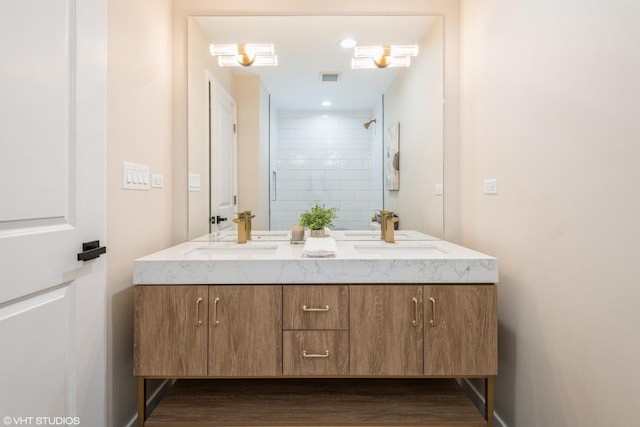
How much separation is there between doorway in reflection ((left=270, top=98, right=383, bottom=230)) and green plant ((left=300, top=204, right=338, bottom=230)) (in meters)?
0.04

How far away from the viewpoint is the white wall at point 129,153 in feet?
4.91

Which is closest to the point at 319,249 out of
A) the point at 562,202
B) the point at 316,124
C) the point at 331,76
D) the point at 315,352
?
the point at 315,352

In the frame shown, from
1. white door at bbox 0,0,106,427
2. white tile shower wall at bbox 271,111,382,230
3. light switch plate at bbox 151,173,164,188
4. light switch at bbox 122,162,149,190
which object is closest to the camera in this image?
white door at bbox 0,0,106,427

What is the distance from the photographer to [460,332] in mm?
1489

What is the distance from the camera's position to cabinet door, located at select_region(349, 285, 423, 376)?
149cm

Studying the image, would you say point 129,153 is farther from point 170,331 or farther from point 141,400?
point 141,400

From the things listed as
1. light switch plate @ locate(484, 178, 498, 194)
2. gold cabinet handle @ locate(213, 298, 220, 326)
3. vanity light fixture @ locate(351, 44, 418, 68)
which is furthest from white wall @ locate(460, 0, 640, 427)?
gold cabinet handle @ locate(213, 298, 220, 326)

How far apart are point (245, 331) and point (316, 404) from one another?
484 millimetres

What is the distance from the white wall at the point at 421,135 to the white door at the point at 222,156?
92 cm

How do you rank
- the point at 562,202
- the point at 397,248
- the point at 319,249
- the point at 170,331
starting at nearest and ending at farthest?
the point at 562,202, the point at 170,331, the point at 319,249, the point at 397,248

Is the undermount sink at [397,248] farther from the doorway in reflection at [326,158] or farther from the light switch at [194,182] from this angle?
the light switch at [194,182]

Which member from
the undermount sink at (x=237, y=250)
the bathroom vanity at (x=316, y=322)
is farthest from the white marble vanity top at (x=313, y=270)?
the undermount sink at (x=237, y=250)

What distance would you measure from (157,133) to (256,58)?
2.38 feet

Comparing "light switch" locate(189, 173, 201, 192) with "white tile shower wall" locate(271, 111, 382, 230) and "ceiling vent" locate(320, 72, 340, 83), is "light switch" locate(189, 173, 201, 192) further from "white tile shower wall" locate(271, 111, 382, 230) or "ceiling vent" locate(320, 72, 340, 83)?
"ceiling vent" locate(320, 72, 340, 83)
